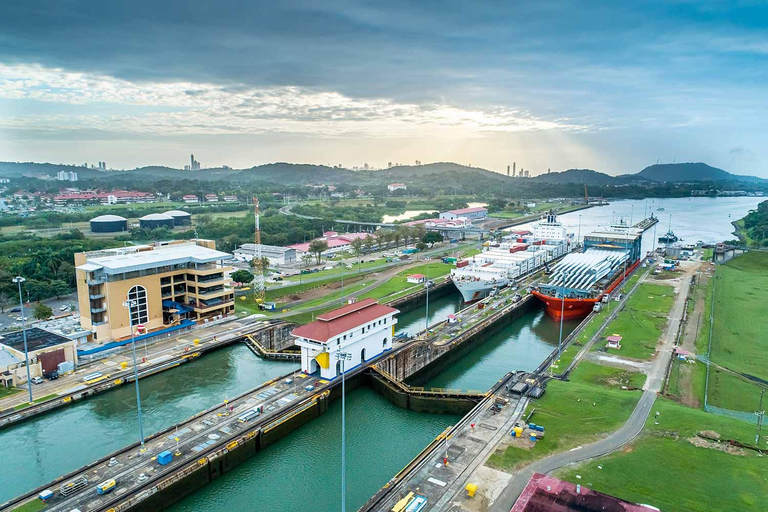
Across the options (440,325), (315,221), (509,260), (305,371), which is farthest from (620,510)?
(315,221)

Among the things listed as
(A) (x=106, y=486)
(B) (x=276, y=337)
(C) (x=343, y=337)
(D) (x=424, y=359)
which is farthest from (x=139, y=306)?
(D) (x=424, y=359)

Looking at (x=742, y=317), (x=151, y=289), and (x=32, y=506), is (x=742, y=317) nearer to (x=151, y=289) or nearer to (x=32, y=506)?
(x=151, y=289)

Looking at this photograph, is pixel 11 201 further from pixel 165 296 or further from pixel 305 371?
pixel 305 371

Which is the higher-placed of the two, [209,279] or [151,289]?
[209,279]

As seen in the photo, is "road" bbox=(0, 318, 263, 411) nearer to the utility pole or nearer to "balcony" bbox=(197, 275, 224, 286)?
"balcony" bbox=(197, 275, 224, 286)

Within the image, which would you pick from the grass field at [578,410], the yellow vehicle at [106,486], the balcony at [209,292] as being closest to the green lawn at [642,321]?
the grass field at [578,410]

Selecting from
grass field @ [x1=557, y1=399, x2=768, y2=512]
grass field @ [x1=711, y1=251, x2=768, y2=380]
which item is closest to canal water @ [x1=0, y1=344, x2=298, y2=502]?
grass field @ [x1=557, y1=399, x2=768, y2=512]
